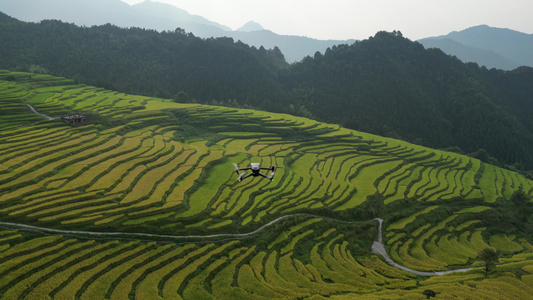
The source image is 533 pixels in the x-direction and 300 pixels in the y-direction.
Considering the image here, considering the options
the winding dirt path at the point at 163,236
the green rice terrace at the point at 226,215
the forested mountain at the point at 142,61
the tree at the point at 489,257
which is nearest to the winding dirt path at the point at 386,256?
the winding dirt path at the point at 163,236

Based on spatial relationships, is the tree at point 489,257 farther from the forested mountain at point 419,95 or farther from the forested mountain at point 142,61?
the forested mountain at point 142,61

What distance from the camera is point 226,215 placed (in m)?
30.2

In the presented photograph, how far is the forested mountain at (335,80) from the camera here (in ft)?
314

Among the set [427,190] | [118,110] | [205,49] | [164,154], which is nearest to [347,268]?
[427,190]

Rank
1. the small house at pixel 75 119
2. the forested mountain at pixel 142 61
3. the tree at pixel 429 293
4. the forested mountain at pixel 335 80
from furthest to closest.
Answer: the forested mountain at pixel 142 61 → the forested mountain at pixel 335 80 → the small house at pixel 75 119 → the tree at pixel 429 293

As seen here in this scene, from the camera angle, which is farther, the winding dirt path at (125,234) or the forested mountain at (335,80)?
the forested mountain at (335,80)

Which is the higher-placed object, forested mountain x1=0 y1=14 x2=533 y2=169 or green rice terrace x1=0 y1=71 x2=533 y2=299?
forested mountain x1=0 y1=14 x2=533 y2=169

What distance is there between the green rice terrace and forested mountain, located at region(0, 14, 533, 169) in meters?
39.8

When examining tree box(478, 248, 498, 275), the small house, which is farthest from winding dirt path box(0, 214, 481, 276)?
the small house

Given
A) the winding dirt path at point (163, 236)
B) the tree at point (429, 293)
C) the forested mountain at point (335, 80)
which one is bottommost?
the winding dirt path at point (163, 236)

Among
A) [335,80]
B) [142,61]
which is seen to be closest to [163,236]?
[142,61]

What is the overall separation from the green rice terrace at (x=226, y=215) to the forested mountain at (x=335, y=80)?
130ft

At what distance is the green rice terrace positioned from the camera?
69.6 ft

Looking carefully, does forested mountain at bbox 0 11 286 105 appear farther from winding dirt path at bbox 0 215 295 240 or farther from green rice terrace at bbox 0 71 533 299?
winding dirt path at bbox 0 215 295 240
